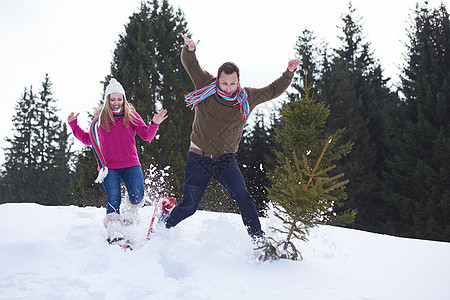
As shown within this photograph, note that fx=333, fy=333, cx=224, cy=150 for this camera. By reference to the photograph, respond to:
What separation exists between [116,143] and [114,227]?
99 cm

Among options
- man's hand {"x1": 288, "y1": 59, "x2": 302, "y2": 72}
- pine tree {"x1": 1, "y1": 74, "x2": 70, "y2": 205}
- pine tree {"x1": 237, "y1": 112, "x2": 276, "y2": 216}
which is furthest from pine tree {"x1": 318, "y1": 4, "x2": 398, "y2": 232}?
pine tree {"x1": 1, "y1": 74, "x2": 70, "y2": 205}

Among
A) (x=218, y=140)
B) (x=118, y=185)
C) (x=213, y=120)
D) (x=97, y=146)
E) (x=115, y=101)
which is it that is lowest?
(x=118, y=185)

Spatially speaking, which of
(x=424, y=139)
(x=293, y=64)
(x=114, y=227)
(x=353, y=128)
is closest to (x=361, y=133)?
(x=353, y=128)

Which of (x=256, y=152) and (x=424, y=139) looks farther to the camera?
(x=256, y=152)

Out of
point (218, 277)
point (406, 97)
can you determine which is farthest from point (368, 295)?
point (406, 97)

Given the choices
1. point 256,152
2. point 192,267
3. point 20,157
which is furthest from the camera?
point 20,157

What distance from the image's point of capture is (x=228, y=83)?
3551 millimetres

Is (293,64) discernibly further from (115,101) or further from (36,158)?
(36,158)

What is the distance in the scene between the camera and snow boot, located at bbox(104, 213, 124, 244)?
348 cm

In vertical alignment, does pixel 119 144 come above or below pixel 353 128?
below

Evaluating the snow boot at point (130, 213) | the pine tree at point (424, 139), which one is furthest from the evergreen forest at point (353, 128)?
the snow boot at point (130, 213)

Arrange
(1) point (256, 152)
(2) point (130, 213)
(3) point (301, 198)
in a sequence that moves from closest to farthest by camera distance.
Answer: (3) point (301, 198) → (2) point (130, 213) → (1) point (256, 152)

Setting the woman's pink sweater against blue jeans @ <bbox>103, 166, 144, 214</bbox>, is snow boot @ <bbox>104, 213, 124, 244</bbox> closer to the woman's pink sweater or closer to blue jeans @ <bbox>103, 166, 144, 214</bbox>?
blue jeans @ <bbox>103, 166, 144, 214</bbox>

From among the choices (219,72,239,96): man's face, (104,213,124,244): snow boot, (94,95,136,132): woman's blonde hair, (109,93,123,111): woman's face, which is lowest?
(104,213,124,244): snow boot
